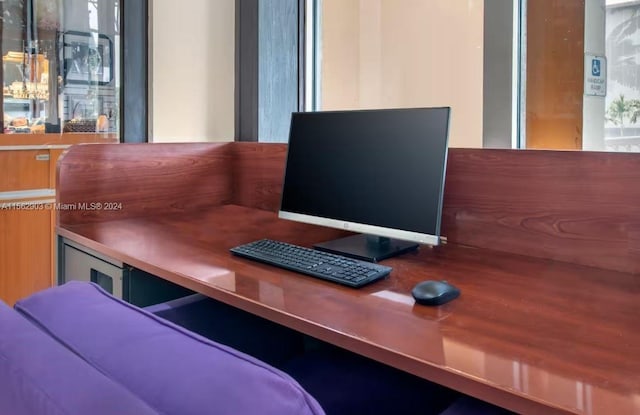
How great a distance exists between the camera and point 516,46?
5.10 feet

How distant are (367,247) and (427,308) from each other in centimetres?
47

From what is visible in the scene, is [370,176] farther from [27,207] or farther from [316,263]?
[27,207]

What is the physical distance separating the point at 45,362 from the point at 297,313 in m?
0.50

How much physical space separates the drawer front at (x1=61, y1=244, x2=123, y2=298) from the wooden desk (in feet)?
0.18

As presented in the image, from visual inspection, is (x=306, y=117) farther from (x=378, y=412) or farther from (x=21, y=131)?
(x=21, y=131)

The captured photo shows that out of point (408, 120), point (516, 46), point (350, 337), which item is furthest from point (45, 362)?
point (516, 46)

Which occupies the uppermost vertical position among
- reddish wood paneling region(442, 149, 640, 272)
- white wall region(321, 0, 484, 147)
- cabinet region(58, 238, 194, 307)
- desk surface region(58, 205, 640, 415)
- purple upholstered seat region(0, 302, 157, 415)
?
white wall region(321, 0, 484, 147)

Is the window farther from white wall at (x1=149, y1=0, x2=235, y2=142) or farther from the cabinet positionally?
white wall at (x1=149, y1=0, x2=235, y2=142)

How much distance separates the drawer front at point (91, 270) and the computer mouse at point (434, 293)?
832mm

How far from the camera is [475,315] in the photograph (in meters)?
0.92

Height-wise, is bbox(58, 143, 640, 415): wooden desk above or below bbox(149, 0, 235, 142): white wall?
below

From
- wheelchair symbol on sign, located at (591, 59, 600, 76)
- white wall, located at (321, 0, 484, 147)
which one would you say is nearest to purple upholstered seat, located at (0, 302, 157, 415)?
wheelchair symbol on sign, located at (591, 59, 600, 76)

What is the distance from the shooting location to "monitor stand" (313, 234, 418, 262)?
1.35 m

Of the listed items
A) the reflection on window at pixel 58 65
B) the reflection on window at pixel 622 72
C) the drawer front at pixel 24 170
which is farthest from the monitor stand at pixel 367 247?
the drawer front at pixel 24 170
